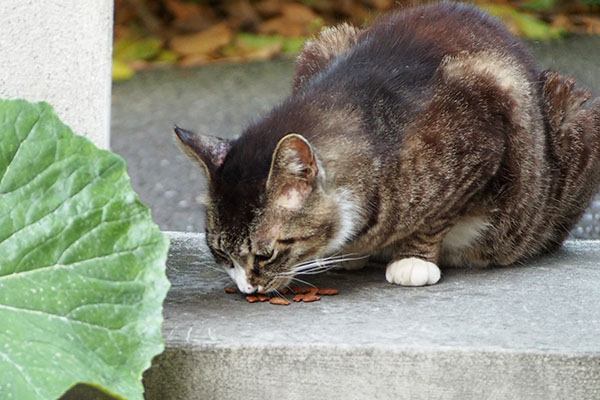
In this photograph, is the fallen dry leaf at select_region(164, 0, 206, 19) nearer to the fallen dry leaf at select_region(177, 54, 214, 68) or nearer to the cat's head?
the fallen dry leaf at select_region(177, 54, 214, 68)

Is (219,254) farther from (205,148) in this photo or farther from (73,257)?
(73,257)

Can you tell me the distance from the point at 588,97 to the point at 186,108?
135 inches

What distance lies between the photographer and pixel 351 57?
313 cm

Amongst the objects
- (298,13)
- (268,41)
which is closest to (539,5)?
(298,13)

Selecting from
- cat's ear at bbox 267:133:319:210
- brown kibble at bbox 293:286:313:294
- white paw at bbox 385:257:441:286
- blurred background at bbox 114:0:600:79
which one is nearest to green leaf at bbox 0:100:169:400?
cat's ear at bbox 267:133:319:210

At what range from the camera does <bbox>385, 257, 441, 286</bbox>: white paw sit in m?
2.89

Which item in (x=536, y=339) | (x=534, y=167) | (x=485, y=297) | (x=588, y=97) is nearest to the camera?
(x=536, y=339)

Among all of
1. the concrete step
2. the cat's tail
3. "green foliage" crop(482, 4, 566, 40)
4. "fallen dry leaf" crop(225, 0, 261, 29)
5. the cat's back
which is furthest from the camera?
"fallen dry leaf" crop(225, 0, 261, 29)

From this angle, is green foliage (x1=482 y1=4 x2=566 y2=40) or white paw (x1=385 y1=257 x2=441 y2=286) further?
green foliage (x1=482 y1=4 x2=566 y2=40)

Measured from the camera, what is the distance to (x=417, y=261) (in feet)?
9.61

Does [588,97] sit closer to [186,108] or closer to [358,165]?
[358,165]

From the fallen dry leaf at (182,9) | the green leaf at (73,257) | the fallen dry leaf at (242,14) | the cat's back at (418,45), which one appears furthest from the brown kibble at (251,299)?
the fallen dry leaf at (182,9)

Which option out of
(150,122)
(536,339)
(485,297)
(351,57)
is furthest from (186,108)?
(536,339)

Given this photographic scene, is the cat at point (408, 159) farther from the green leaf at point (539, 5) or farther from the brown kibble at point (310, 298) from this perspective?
the green leaf at point (539, 5)
